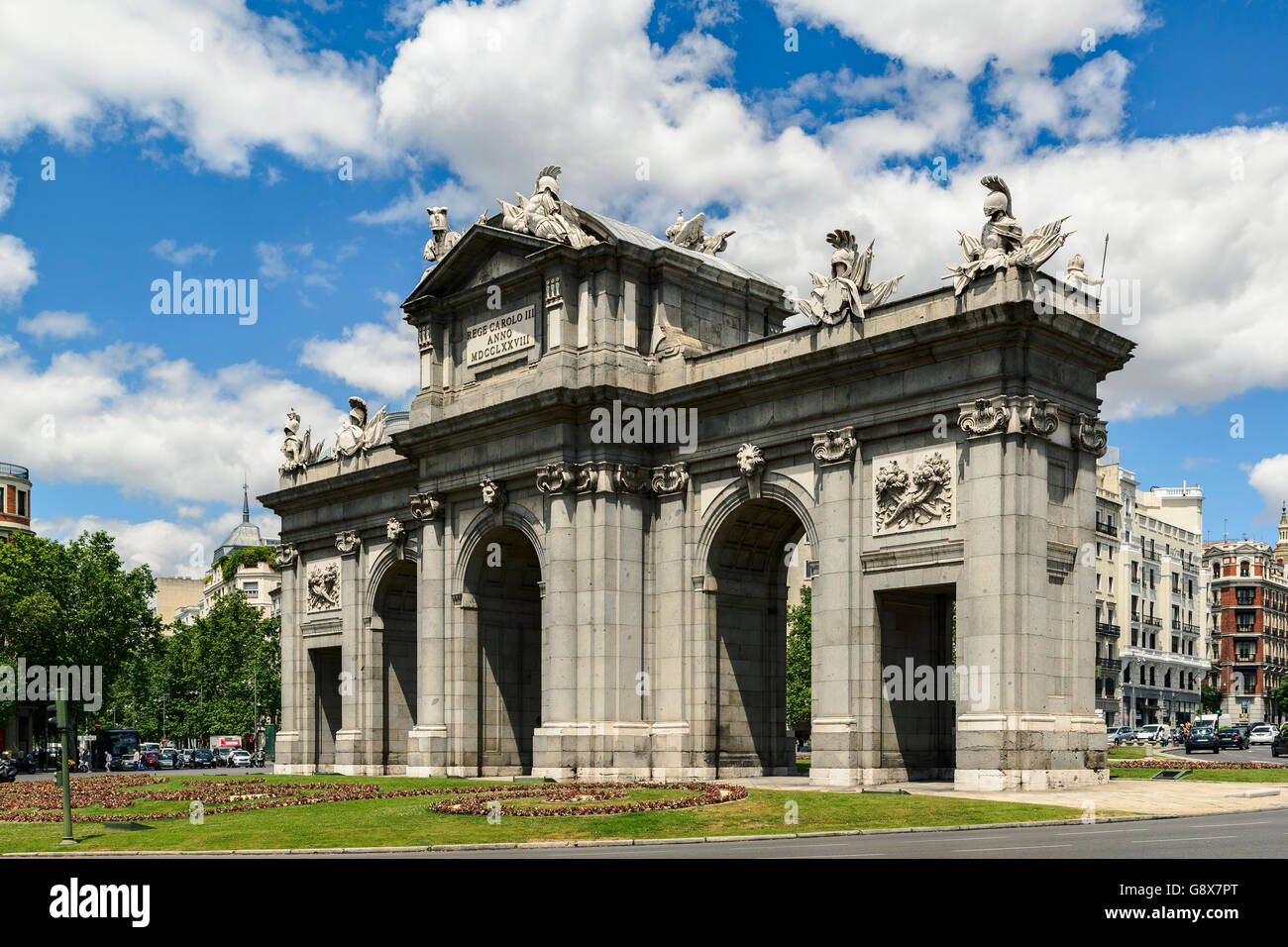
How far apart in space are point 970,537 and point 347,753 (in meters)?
32.4

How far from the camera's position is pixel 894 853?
886 inches

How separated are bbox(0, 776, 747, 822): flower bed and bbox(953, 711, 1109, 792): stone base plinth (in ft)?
20.6

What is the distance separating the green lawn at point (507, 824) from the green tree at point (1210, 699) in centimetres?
13244

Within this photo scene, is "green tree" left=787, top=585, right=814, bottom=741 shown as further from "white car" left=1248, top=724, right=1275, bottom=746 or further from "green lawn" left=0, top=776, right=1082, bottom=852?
"green lawn" left=0, top=776, right=1082, bottom=852

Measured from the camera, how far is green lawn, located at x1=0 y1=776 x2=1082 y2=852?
2789cm

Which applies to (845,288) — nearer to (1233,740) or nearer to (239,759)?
(1233,740)

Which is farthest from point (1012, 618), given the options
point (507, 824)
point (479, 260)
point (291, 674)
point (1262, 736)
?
point (1262, 736)

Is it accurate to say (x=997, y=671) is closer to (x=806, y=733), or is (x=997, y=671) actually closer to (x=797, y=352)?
(x=797, y=352)

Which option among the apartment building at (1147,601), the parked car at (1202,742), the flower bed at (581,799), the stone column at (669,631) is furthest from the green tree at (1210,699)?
the flower bed at (581,799)

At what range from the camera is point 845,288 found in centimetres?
4272

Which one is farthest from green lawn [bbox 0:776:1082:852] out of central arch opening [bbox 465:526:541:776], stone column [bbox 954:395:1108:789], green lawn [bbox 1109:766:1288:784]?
central arch opening [bbox 465:526:541:776]

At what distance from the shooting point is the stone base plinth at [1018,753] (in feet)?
122
